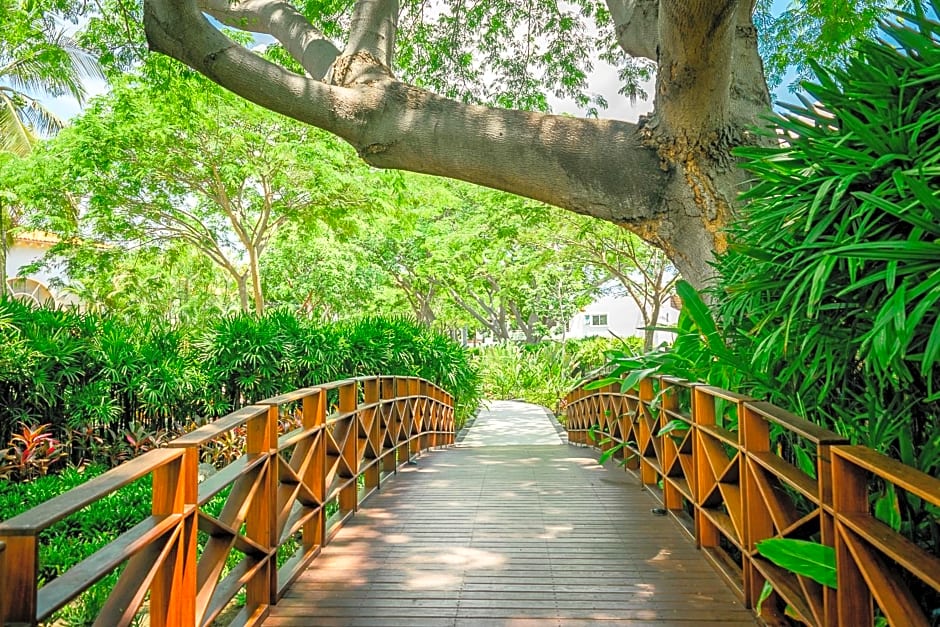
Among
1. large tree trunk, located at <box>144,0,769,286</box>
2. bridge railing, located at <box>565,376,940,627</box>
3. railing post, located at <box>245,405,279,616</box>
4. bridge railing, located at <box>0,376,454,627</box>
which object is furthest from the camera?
large tree trunk, located at <box>144,0,769,286</box>

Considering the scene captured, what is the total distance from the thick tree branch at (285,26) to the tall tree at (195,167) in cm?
242

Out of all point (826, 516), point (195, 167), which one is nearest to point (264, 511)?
point (826, 516)

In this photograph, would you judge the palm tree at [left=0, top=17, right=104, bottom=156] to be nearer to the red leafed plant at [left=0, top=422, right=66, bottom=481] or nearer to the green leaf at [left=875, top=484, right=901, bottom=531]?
the red leafed plant at [left=0, top=422, right=66, bottom=481]

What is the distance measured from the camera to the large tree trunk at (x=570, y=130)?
4.50m

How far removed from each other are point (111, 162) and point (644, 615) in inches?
408

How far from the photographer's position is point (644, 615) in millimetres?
2930

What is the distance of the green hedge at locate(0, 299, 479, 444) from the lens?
644cm

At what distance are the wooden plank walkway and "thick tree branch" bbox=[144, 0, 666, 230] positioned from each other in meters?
2.24

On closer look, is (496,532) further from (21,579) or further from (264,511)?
(21,579)

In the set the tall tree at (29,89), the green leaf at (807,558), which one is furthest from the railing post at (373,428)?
the tall tree at (29,89)

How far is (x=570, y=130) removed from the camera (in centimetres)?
477

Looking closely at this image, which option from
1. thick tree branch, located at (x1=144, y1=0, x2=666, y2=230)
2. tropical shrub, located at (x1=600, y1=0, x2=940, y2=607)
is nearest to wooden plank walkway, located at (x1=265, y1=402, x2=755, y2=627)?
tropical shrub, located at (x1=600, y1=0, x2=940, y2=607)

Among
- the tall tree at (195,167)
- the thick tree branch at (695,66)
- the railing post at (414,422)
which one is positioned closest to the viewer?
the thick tree branch at (695,66)

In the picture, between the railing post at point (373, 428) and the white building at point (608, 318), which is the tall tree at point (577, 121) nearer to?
the railing post at point (373, 428)
